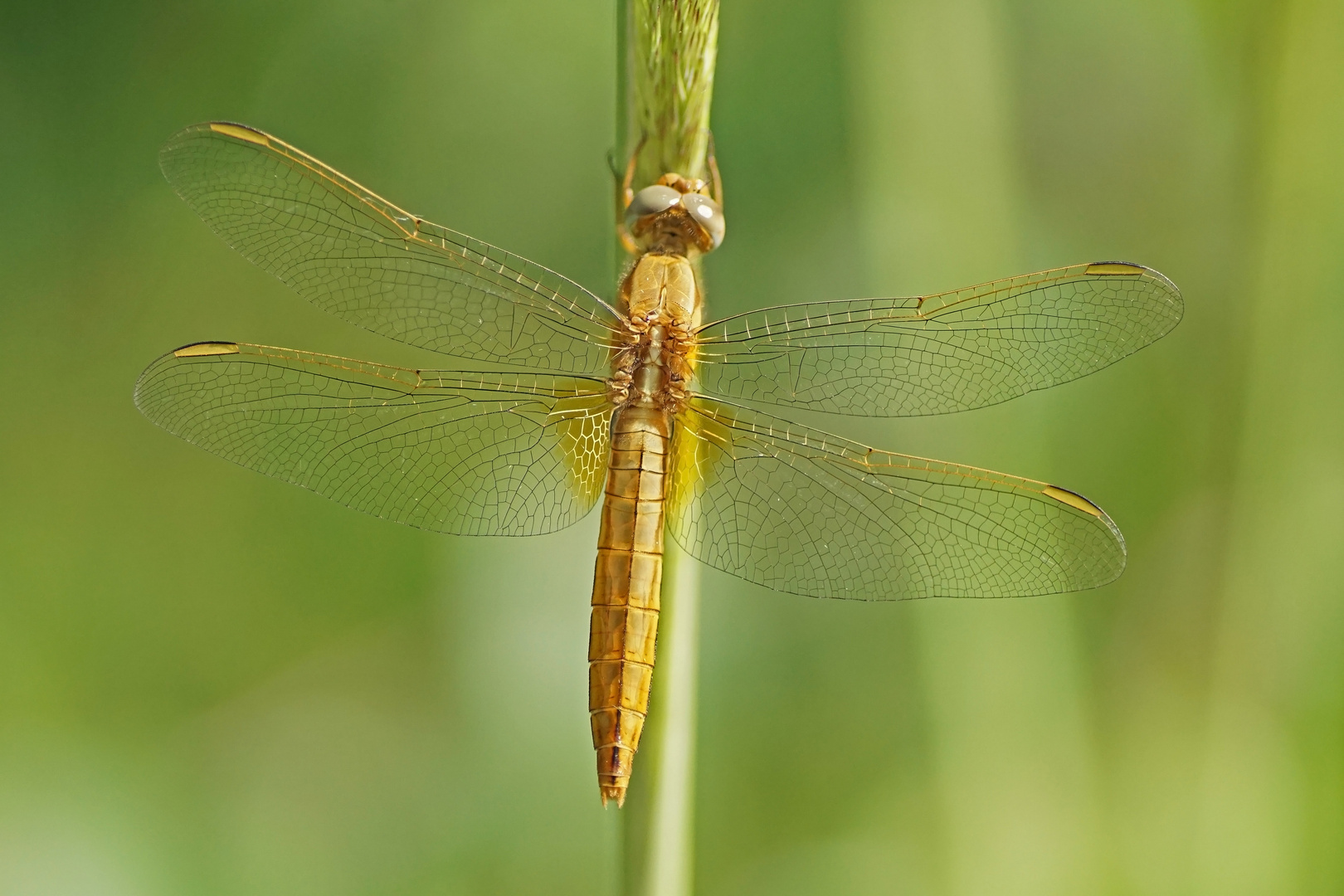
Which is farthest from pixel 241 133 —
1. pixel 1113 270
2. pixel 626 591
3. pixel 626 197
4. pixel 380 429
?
pixel 1113 270

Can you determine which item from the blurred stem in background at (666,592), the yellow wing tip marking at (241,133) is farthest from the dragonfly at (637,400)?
the blurred stem in background at (666,592)

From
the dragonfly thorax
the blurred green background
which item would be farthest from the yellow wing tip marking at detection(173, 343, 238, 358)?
the dragonfly thorax

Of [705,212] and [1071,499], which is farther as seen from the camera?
[705,212]

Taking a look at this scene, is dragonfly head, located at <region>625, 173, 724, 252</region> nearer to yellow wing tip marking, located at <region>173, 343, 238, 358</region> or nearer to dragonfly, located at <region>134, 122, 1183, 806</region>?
dragonfly, located at <region>134, 122, 1183, 806</region>

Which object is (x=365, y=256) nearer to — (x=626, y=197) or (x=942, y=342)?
(x=626, y=197)

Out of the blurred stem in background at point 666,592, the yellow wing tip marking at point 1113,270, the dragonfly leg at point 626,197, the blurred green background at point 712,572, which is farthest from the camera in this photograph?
the blurred green background at point 712,572

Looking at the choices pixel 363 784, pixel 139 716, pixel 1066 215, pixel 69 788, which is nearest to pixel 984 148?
pixel 1066 215

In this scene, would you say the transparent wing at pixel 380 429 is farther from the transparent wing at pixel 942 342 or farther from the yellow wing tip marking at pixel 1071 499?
the yellow wing tip marking at pixel 1071 499
